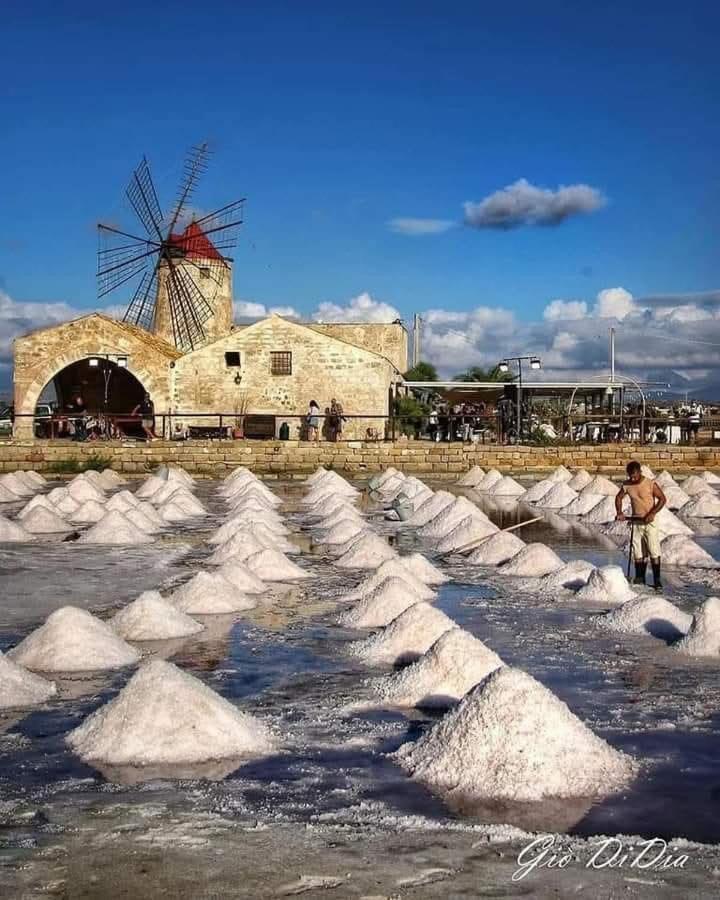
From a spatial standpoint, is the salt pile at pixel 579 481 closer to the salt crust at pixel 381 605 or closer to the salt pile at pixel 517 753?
the salt crust at pixel 381 605

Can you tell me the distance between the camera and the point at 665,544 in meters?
12.6

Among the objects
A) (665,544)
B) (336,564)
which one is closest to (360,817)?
(336,564)

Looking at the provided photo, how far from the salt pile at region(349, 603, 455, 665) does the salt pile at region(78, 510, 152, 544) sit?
21.8 ft

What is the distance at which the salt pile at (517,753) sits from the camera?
16.6 feet

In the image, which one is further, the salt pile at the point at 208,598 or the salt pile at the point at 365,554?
the salt pile at the point at 365,554

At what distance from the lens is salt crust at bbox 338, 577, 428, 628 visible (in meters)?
8.80

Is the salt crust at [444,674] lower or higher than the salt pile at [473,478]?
lower

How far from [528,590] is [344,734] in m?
4.82

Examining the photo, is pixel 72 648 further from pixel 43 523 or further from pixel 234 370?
pixel 234 370

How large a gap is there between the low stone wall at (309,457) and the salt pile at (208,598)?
16593 millimetres

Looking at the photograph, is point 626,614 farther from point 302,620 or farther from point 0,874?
point 0,874

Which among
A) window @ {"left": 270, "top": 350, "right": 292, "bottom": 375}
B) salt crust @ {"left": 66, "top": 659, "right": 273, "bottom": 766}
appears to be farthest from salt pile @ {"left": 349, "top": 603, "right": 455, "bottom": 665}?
window @ {"left": 270, "top": 350, "right": 292, "bottom": 375}

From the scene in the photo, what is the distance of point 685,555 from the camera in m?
12.1

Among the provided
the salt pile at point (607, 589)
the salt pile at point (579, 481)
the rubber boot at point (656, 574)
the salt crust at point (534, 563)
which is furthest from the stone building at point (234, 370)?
the salt pile at point (607, 589)
